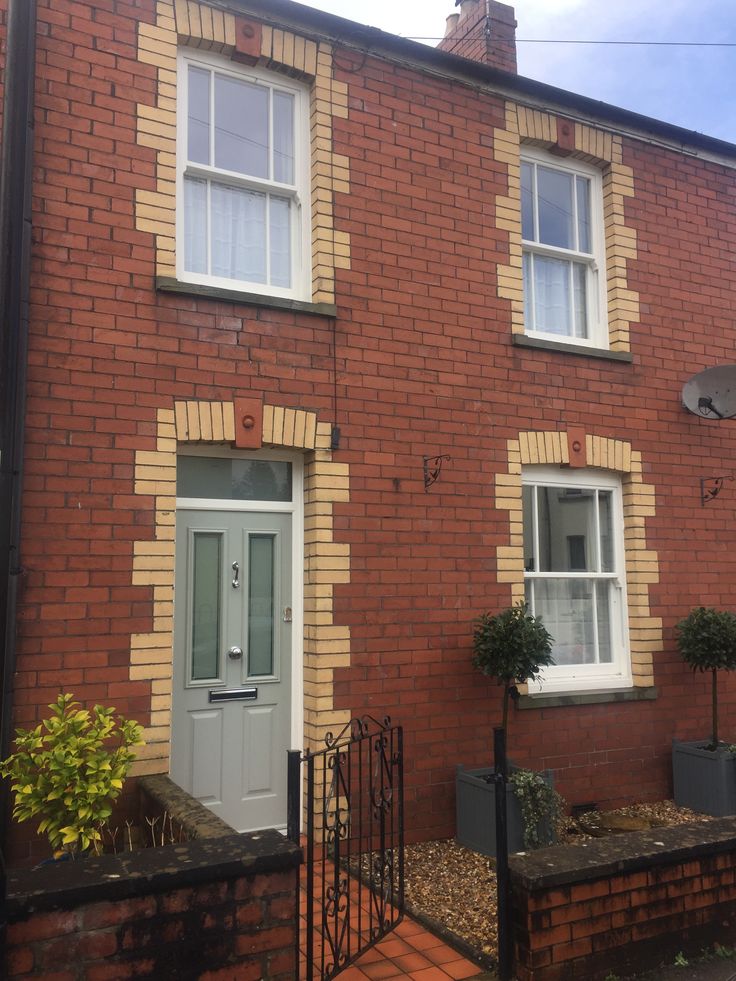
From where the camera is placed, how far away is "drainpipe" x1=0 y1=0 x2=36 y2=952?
4.85m

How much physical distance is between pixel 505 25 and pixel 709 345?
3.70 meters

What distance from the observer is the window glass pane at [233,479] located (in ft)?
19.5

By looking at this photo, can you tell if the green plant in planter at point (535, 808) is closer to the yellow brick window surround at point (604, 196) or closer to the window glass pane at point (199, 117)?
the yellow brick window surround at point (604, 196)

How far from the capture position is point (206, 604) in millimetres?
5887

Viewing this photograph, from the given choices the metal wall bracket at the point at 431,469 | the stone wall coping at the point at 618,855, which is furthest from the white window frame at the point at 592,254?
the stone wall coping at the point at 618,855

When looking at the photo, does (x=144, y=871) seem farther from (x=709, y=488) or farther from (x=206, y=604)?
(x=709, y=488)

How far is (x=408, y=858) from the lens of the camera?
5.73m

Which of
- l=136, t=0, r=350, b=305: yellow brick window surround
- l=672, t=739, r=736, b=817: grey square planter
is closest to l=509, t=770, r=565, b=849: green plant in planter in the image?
l=672, t=739, r=736, b=817: grey square planter

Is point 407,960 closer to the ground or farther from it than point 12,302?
closer to the ground

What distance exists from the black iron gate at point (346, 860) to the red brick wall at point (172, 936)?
7.3 inches

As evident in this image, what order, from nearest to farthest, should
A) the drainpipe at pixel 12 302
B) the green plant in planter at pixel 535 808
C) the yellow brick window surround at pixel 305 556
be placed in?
the drainpipe at pixel 12 302 < the yellow brick window surround at pixel 305 556 < the green plant in planter at pixel 535 808

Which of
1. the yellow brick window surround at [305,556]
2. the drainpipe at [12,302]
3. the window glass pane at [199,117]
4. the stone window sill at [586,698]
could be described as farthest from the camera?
the stone window sill at [586,698]

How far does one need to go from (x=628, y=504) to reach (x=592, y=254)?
238cm

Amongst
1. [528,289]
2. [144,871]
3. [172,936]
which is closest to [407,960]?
[172,936]
